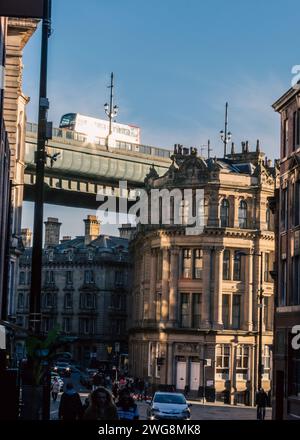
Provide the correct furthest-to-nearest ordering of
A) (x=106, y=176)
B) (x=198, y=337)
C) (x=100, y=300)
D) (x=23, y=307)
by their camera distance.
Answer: (x=23, y=307), (x=100, y=300), (x=106, y=176), (x=198, y=337)

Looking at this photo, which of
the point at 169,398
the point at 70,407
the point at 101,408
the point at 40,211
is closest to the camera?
the point at 101,408

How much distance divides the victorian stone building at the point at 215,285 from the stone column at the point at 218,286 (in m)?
0.08

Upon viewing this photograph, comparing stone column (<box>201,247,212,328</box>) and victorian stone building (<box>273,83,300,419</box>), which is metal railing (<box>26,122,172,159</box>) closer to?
stone column (<box>201,247,212,328</box>)

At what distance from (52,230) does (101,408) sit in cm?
12656

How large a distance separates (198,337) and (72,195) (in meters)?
16.9

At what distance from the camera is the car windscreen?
124ft

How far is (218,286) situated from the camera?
268ft

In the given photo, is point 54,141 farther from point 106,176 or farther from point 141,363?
point 141,363

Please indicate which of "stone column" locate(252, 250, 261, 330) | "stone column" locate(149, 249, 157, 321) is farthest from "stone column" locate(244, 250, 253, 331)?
"stone column" locate(149, 249, 157, 321)

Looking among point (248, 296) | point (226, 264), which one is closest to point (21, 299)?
point (226, 264)

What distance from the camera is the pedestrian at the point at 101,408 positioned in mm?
14852

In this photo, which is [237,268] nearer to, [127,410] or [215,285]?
[215,285]
